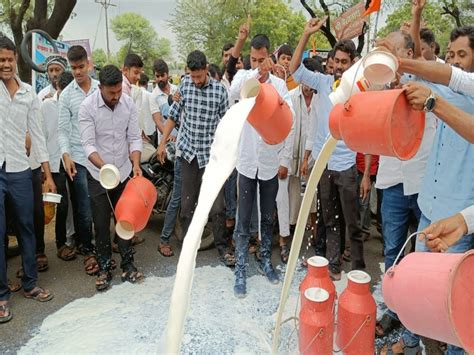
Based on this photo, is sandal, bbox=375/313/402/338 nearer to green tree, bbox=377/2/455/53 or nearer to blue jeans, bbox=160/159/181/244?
blue jeans, bbox=160/159/181/244

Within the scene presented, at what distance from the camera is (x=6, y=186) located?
2986mm

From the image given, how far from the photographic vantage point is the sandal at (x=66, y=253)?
3799mm

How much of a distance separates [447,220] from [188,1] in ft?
118

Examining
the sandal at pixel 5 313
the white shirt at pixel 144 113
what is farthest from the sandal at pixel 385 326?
the white shirt at pixel 144 113

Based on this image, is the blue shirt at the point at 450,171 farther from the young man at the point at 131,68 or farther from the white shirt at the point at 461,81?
the young man at the point at 131,68

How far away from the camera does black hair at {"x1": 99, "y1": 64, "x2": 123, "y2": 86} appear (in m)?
3.07

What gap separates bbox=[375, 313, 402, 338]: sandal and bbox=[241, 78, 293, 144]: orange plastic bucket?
4.69 feet

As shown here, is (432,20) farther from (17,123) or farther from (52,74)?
(17,123)

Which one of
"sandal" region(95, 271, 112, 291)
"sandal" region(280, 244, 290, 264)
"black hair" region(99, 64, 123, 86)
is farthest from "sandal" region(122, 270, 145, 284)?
"black hair" region(99, 64, 123, 86)

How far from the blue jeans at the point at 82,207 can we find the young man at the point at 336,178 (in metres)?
2.03

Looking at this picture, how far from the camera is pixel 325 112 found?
3352mm

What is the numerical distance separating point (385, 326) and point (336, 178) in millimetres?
1148

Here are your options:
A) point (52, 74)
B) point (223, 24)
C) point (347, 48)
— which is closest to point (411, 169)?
point (347, 48)

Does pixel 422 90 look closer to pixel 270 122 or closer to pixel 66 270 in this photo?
pixel 270 122
